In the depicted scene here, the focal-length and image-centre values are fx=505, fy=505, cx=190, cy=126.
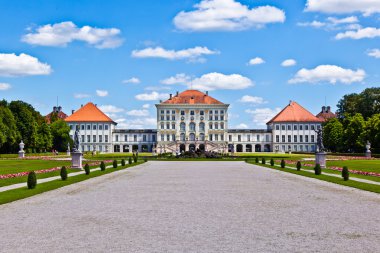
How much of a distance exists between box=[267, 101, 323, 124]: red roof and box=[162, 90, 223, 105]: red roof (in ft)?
50.5

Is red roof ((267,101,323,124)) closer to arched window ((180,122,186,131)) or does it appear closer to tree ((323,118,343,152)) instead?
arched window ((180,122,186,131))

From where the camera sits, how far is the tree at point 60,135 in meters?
91.4

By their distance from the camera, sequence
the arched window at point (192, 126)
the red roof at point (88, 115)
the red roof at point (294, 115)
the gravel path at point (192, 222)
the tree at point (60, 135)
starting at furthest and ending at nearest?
the red roof at point (294, 115)
the arched window at point (192, 126)
the red roof at point (88, 115)
the tree at point (60, 135)
the gravel path at point (192, 222)

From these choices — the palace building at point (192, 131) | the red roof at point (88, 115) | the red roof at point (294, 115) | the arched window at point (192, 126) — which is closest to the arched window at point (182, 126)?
the palace building at point (192, 131)

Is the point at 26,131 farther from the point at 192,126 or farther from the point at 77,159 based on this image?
the point at 192,126

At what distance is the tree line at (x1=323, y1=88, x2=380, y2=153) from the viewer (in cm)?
6550

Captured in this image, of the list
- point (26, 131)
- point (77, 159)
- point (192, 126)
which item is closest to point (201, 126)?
point (192, 126)

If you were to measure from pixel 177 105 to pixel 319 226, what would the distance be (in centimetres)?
10654

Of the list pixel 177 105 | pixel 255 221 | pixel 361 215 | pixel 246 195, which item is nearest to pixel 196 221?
pixel 255 221

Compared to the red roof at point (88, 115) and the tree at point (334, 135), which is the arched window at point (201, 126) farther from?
the tree at point (334, 135)

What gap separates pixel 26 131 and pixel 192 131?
168 feet

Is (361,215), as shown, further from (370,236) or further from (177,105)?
(177,105)

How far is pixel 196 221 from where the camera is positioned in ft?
33.6

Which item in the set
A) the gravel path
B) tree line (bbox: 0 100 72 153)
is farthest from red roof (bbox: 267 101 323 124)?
the gravel path
